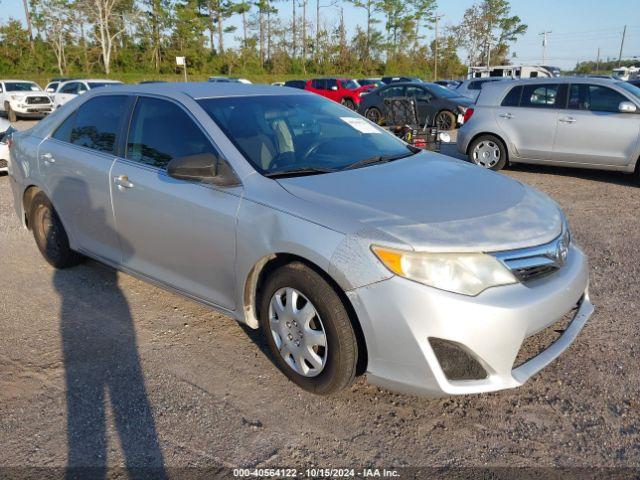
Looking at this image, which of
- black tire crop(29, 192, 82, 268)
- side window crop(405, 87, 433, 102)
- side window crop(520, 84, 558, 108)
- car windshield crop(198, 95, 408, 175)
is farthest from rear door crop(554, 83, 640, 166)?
side window crop(405, 87, 433, 102)

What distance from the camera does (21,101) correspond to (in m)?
20.8

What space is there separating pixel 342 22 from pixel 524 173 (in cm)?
5245

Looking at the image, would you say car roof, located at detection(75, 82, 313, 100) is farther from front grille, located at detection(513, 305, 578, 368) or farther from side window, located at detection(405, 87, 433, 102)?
side window, located at detection(405, 87, 433, 102)

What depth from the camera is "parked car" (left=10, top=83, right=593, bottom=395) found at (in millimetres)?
2434

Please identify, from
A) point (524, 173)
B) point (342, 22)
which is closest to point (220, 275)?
point (524, 173)

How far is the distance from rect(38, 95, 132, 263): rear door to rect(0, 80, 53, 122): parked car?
1919 cm

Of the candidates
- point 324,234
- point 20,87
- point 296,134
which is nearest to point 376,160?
point 296,134

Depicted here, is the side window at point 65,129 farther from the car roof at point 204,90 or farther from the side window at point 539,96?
the side window at point 539,96

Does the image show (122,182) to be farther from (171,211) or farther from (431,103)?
(431,103)

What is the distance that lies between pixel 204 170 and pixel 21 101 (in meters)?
21.4

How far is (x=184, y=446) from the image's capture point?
253 cm

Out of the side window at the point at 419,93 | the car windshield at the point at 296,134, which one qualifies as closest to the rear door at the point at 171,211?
the car windshield at the point at 296,134

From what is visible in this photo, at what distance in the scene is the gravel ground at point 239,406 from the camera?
247 centimetres

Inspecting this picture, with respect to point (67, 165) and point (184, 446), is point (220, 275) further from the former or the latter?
point (67, 165)
